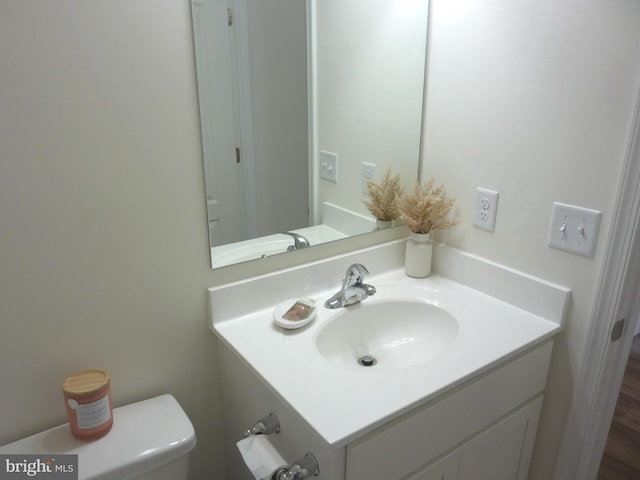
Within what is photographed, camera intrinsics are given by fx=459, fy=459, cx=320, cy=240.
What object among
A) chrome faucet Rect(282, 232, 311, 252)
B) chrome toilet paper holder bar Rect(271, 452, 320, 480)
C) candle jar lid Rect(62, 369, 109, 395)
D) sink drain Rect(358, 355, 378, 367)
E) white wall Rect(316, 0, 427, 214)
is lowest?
chrome toilet paper holder bar Rect(271, 452, 320, 480)

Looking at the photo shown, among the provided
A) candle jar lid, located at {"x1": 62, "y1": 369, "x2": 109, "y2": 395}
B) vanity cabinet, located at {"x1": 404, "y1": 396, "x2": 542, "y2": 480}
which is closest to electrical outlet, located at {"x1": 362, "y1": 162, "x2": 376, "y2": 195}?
vanity cabinet, located at {"x1": 404, "y1": 396, "x2": 542, "y2": 480}

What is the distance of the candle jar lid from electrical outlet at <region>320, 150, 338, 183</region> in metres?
0.79

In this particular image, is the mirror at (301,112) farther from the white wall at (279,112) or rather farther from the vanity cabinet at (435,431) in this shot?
the vanity cabinet at (435,431)

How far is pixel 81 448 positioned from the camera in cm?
97

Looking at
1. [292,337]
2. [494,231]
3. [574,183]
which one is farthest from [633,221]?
[292,337]

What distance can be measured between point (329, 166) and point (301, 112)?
191mm

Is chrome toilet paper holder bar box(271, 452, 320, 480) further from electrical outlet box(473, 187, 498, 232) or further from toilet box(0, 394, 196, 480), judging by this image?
electrical outlet box(473, 187, 498, 232)

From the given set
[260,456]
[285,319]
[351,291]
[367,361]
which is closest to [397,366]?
[367,361]

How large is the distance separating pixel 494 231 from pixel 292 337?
2.17ft

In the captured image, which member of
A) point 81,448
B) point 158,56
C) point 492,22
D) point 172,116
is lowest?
point 81,448

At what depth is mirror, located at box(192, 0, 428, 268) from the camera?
3.62ft

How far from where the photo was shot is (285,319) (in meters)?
1.17

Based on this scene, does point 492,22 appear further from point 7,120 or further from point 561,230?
point 7,120

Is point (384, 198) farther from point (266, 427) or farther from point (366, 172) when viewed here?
point (266, 427)
